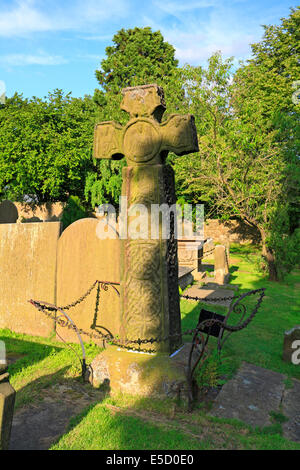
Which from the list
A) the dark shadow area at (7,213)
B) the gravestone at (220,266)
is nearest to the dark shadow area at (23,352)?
the dark shadow area at (7,213)

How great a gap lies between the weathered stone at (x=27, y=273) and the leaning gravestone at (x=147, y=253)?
2.13 metres

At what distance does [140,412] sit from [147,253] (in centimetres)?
171

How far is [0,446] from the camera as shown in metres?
2.33

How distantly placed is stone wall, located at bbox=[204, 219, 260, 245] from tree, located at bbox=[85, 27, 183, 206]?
7500 millimetres

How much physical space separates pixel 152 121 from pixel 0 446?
3468 millimetres

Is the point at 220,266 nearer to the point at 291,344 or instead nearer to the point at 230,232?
the point at 291,344

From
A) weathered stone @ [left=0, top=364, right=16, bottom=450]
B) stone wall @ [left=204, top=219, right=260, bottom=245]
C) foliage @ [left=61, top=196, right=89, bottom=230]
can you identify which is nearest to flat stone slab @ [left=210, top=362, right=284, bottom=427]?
weathered stone @ [left=0, top=364, right=16, bottom=450]

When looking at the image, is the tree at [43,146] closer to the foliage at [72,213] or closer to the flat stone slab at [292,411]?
the foliage at [72,213]

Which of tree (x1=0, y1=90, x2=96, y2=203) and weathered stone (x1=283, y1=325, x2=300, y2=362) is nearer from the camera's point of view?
weathered stone (x1=283, y1=325, x2=300, y2=362)

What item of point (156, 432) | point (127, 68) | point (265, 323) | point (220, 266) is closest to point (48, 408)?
point (156, 432)

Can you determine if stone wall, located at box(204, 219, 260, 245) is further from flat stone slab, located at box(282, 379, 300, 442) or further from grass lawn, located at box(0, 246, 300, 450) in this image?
flat stone slab, located at box(282, 379, 300, 442)

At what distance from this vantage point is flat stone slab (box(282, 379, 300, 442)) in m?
3.16

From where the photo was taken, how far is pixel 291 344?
16.3 ft

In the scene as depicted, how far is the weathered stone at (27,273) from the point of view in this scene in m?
5.71
